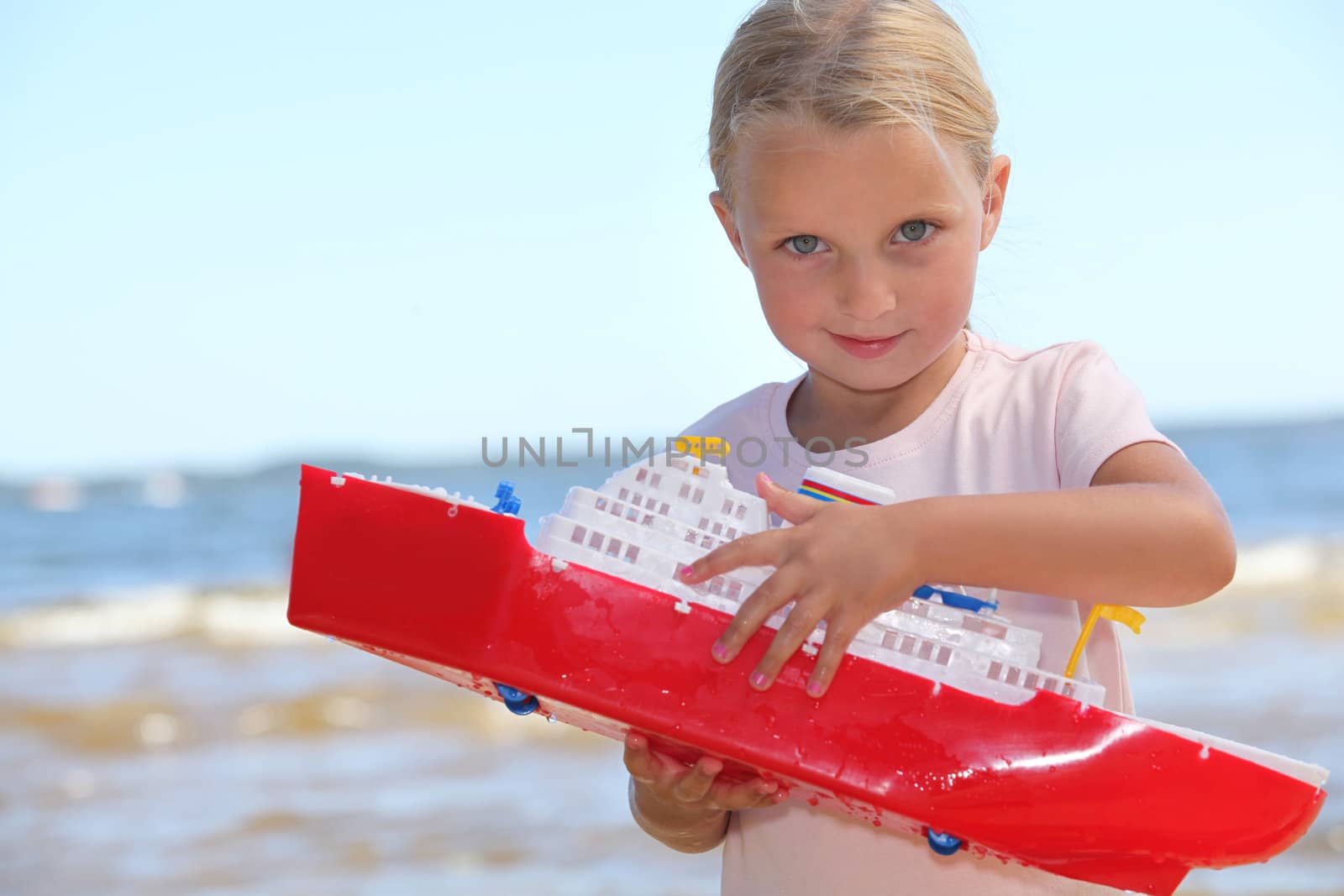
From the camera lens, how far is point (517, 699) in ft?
4.60

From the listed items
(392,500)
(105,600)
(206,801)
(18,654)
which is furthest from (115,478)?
(392,500)

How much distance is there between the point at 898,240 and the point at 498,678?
65 centimetres

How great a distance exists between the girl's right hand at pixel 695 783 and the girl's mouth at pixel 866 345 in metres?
0.49

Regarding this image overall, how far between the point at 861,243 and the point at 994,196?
315 millimetres

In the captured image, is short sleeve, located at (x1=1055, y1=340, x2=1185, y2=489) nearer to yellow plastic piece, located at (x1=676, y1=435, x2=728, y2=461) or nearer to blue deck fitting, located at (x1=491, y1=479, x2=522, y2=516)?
yellow plastic piece, located at (x1=676, y1=435, x2=728, y2=461)

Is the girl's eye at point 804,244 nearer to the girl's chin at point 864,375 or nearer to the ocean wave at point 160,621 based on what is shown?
the girl's chin at point 864,375

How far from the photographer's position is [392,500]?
Result: 4.61ft

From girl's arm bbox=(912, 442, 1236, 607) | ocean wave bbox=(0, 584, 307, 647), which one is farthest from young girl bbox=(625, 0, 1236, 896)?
ocean wave bbox=(0, 584, 307, 647)

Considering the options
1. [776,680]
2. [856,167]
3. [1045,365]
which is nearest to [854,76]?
[856,167]

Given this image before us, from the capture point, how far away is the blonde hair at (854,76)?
1.41 metres

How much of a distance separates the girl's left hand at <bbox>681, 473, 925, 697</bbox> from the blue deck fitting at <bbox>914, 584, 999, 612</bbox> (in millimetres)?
107

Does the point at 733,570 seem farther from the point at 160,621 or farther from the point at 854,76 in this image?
the point at 160,621

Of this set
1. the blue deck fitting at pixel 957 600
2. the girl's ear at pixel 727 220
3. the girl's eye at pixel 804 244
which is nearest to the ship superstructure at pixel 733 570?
the blue deck fitting at pixel 957 600

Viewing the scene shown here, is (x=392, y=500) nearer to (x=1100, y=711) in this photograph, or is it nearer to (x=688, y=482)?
(x=688, y=482)
